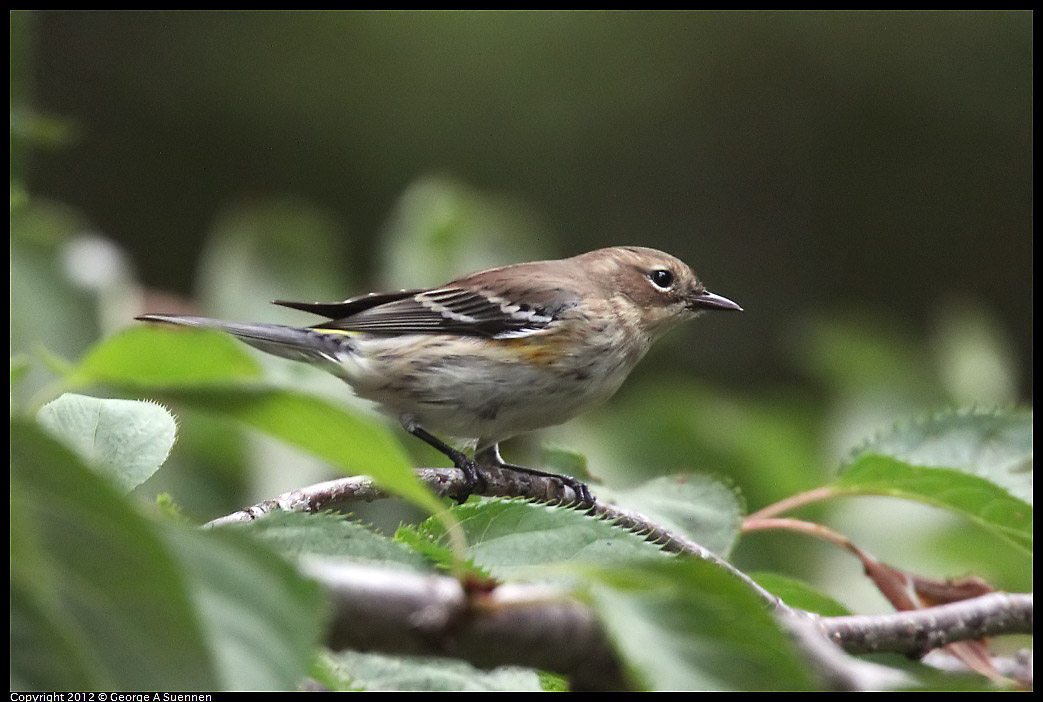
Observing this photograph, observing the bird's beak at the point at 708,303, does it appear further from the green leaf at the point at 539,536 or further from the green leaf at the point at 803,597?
the green leaf at the point at 539,536

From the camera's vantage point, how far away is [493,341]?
13.4 ft

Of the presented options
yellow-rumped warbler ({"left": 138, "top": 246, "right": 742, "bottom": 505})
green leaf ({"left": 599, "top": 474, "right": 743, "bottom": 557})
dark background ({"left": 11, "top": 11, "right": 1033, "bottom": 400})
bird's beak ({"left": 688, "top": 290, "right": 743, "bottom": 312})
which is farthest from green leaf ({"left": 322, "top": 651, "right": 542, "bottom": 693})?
dark background ({"left": 11, "top": 11, "right": 1033, "bottom": 400})

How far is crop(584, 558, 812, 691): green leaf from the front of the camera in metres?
1.13

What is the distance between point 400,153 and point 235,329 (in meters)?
5.71

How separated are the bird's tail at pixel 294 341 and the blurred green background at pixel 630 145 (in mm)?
Result: 2184

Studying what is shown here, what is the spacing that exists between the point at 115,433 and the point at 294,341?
223 centimetres

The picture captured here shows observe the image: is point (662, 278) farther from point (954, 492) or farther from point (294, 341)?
point (954, 492)

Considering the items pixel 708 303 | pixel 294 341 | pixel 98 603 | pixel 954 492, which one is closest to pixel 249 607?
pixel 98 603

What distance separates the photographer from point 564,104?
32.9ft

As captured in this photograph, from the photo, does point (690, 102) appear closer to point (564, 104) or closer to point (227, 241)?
point (564, 104)

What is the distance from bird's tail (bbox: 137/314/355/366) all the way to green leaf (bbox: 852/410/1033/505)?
212cm

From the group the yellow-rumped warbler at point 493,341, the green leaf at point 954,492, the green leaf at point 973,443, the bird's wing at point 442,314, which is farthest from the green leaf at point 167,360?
the bird's wing at point 442,314

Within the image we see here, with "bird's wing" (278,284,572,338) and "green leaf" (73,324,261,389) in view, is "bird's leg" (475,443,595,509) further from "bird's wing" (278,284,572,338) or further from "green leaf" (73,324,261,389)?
"green leaf" (73,324,261,389)

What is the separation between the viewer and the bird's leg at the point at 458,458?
2729 millimetres
